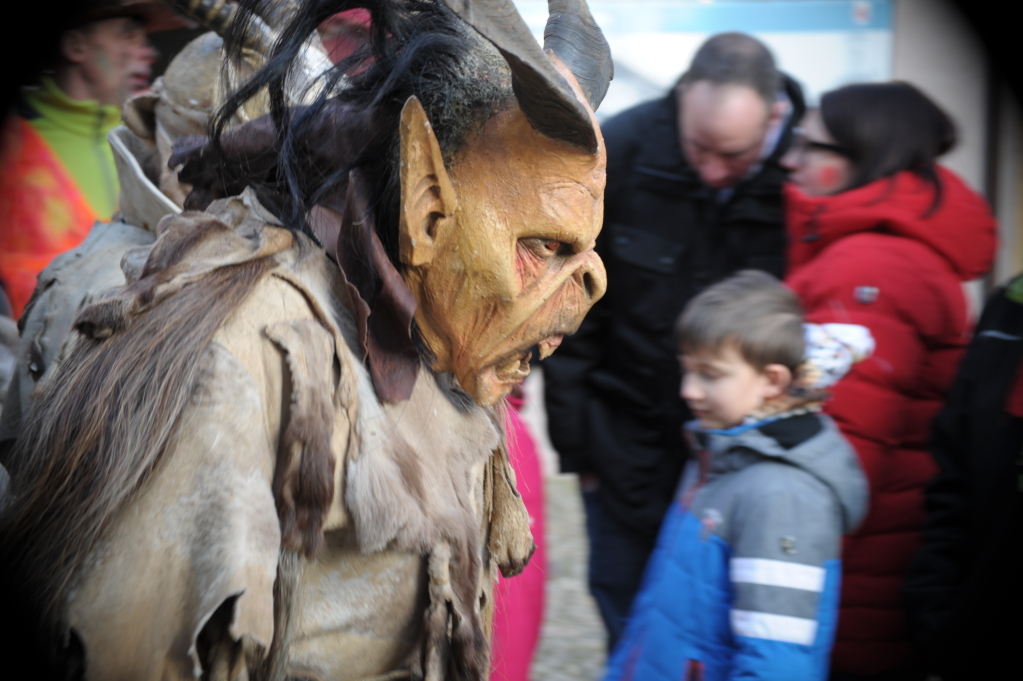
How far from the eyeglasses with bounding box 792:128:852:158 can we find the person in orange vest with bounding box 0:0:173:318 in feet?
7.72

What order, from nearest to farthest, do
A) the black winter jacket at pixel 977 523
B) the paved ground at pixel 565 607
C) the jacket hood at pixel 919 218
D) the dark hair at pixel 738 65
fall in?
1. the black winter jacket at pixel 977 523
2. the jacket hood at pixel 919 218
3. the dark hair at pixel 738 65
4. the paved ground at pixel 565 607

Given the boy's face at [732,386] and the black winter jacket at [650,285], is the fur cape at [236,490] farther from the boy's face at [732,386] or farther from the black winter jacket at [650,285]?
the black winter jacket at [650,285]

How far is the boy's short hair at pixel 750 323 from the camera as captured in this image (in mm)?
2316

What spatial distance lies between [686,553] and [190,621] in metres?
1.42

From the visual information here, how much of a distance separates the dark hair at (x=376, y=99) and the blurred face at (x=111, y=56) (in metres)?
2.00

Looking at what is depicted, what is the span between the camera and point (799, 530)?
2.07 metres

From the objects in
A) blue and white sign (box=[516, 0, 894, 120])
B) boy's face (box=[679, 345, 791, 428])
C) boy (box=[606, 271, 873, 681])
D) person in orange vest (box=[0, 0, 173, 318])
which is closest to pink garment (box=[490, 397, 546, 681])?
boy (box=[606, 271, 873, 681])

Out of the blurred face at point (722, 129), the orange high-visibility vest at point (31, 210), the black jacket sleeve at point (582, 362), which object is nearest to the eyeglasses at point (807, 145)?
the blurred face at point (722, 129)

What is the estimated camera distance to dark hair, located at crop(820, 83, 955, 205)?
2.75 m

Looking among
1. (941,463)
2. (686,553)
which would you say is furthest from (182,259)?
(941,463)

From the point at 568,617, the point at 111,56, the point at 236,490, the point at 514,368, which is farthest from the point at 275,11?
the point at 568,617

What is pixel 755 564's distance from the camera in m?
2.05

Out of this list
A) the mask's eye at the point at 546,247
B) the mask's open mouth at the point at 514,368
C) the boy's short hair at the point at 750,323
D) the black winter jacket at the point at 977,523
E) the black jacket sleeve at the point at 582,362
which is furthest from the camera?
the black jacket sleeve at the point at 582,362

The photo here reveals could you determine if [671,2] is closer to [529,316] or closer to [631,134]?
[631,134]
